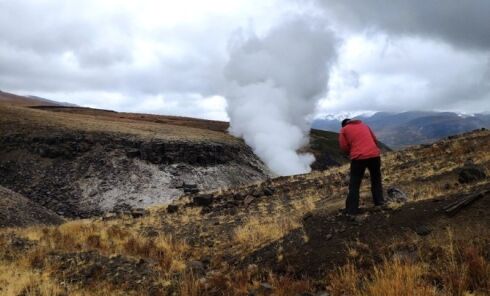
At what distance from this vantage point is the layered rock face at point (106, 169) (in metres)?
34.5

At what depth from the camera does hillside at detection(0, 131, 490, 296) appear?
6.94 metres

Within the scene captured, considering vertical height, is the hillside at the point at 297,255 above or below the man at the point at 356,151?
below

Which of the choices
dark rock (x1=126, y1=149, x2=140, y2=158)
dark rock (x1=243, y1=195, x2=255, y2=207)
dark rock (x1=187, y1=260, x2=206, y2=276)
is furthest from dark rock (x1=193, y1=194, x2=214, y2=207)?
dark rock (x1=126, y1=149, x2=140, y2=158)

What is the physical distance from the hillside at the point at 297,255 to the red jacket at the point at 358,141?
1.30m

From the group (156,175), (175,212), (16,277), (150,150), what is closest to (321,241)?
(16,277)

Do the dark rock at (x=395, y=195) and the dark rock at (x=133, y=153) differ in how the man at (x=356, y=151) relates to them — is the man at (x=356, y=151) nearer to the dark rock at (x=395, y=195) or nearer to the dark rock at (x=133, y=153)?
the dark rock at (x=395, y=195)

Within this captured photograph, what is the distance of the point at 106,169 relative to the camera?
3812 cm

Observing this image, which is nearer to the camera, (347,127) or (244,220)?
(347,127)

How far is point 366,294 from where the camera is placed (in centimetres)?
650

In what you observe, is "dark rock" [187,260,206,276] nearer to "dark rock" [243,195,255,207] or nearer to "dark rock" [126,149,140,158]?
"dark rock" [243,195,255,207]

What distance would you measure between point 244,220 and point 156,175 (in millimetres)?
23353

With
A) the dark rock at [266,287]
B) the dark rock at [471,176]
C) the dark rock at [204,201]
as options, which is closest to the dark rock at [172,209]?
the dark rock at [204,201]

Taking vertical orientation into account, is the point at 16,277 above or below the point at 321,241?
below

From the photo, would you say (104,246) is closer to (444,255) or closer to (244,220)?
A: (244,220)
